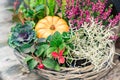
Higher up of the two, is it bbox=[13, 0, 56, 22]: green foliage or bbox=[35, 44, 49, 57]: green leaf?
bbox=[13, 0, 56, 22]: green foliage

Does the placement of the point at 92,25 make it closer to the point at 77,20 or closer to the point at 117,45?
the point at 77,20

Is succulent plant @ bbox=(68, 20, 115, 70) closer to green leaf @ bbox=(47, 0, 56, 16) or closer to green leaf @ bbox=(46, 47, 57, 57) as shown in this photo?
green leaf @ bbox=(46, 47, 57, 57)

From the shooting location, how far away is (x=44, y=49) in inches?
60.4

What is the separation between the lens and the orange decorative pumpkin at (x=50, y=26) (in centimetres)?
166

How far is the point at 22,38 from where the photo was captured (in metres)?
1.58

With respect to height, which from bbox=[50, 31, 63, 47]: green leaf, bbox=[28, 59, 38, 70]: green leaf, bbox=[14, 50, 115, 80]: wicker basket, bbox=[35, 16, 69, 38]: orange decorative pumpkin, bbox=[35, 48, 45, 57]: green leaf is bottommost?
bbox=[14, 50, 115, 80]: wicker basket

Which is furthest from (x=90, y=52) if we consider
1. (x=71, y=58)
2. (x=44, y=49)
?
(x=44, y=49)

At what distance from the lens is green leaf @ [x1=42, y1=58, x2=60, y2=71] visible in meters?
Result: 1.48

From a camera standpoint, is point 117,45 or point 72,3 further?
point 117,45

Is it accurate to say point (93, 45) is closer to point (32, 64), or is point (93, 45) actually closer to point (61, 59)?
point (61, 59)

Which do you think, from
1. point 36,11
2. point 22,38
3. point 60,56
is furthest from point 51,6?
point 60,56

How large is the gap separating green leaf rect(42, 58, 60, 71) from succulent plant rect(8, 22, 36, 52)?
0.44ft

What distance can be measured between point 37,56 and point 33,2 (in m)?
0.46

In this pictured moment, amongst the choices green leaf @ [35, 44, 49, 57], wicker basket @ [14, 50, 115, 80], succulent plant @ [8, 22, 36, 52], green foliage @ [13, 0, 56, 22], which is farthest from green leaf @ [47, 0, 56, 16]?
wicker basket @ [14, 50, 115, 80]
